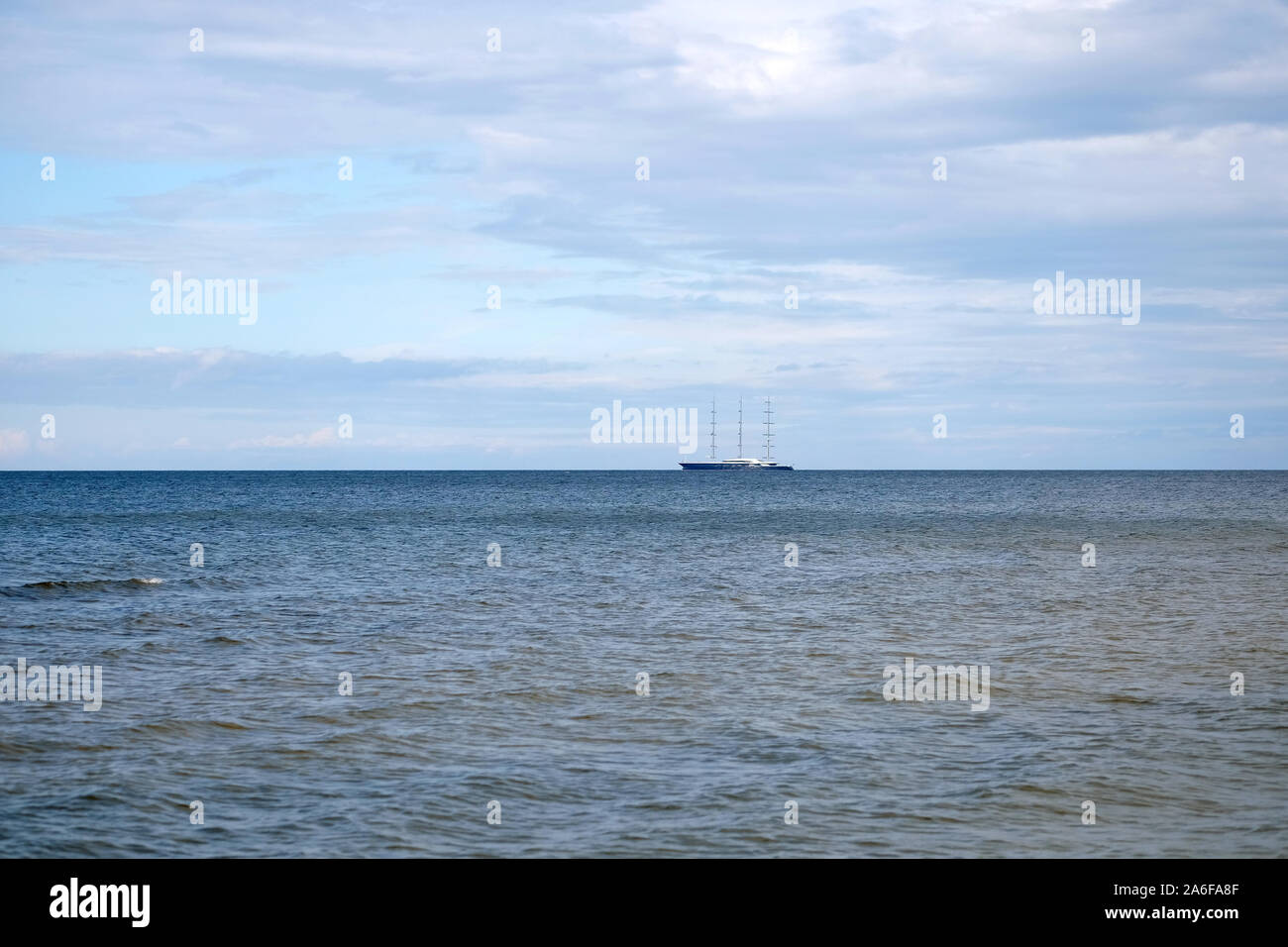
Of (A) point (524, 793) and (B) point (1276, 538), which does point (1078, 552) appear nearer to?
(B) point (1276, 538)

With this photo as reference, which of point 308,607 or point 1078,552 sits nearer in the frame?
point 308,607

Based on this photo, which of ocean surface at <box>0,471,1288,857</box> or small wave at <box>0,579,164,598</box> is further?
small wave at <box>0,579,164,598</box>

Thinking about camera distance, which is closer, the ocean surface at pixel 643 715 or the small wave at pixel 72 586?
the ocean surface at pixel 643 715

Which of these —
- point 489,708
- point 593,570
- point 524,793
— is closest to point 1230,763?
point 524,793

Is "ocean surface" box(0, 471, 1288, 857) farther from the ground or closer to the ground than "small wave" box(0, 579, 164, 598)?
closer to the ground

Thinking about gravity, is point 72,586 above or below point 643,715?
above

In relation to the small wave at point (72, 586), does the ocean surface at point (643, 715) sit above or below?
below

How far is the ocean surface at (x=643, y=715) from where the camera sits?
36.4 feet

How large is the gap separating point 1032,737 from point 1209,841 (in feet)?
13.2

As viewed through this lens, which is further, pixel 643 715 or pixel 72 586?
pixel 72 586

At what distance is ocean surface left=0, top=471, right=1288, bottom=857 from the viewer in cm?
1109

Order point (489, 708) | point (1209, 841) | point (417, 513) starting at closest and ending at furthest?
1. point (1209, 841)
2. point (489, 708)
3. point (417, 513)

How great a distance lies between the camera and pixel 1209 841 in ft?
34.9

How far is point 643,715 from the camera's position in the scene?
1617 centimetres
